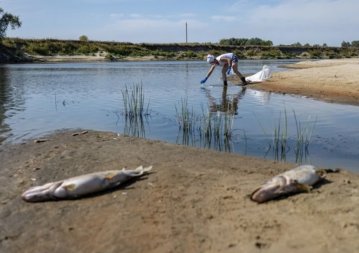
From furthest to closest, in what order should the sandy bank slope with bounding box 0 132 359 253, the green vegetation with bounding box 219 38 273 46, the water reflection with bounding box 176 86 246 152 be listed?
the green vegetation with bounding box 219 38 273 46
the water reflection with bounding box 176 86 246 152
the sandy bank slope with bounding box 0 132 359 253

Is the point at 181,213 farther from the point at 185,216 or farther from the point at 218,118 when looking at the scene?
the point at 218,118

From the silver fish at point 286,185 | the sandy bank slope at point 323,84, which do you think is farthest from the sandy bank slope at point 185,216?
the sandy bank slope at point 323,84

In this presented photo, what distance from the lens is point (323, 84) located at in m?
23.3

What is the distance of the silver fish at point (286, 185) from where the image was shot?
6.45m

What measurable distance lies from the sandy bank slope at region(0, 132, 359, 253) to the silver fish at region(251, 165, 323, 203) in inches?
4.8

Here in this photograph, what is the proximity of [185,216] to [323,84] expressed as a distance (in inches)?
726

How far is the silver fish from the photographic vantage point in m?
6.45

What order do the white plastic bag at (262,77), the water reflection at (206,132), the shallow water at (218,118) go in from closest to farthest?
the shallow water at (218,118) → the water reflection at (206,132) → the white plastic bag at (262,77)

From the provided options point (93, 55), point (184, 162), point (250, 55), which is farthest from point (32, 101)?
point (250, 55)

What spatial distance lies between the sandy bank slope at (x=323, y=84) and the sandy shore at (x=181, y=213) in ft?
39.4

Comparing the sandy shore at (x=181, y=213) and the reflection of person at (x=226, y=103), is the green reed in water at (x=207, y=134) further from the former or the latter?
Answer: the reflection of person at (x=226, y=103)

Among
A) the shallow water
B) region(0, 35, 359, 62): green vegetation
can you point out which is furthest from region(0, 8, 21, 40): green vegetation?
the shallow water

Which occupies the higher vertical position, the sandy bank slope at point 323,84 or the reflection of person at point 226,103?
the sandy bank slope at point 323,84

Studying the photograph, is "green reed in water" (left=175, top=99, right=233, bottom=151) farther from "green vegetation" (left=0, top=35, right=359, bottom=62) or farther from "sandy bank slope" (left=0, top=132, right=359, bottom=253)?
"green vegetation" (left=0, top=35, right=359, bottom=62)
